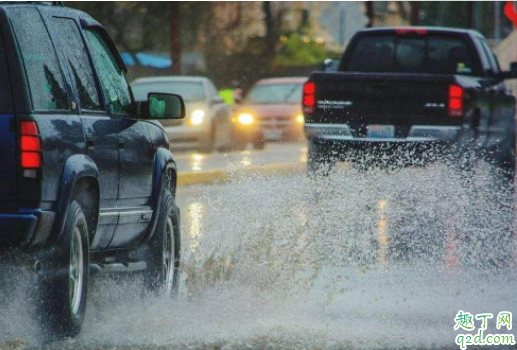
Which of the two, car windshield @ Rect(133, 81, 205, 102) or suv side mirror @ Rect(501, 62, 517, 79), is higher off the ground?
suv side mirror @ Rect(501, 62, 517, 79)

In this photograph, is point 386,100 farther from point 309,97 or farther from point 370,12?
point 370,12

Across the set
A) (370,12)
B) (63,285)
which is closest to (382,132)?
(63,285)

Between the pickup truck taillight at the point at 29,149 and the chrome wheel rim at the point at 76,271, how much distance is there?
0.52 metres

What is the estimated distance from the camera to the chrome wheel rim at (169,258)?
8461 millimetres

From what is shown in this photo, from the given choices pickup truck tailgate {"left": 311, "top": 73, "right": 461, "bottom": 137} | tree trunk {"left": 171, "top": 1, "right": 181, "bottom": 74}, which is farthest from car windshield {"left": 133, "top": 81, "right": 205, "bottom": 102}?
tree trunk {"left": 171, "top": 1, "right": 181, "bottom": 74}

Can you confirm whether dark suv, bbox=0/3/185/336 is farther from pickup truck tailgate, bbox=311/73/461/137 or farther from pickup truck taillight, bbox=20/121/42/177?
pickup truck tailgate, bbox=311/73/461/137

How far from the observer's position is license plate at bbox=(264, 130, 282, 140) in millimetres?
30095

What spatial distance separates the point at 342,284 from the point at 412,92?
6.22 metres

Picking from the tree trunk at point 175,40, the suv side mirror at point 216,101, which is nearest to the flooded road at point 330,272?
the suv side mirror at point 216,101

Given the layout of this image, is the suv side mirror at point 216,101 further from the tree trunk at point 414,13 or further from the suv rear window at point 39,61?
the suv rear window at point 39,61

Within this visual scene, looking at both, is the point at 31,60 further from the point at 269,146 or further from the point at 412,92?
the point at 269,146

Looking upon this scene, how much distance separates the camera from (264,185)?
35.5 ft

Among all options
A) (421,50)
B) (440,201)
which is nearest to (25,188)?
(440,201)

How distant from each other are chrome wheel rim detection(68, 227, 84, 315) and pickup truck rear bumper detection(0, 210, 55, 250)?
400 mm
